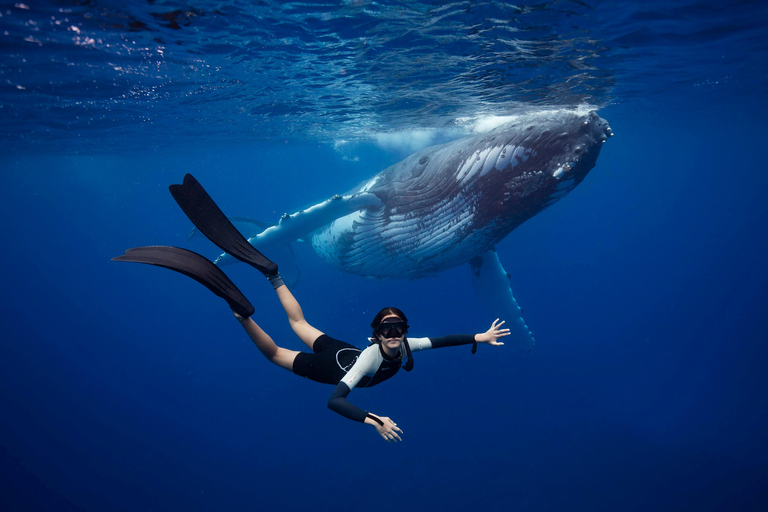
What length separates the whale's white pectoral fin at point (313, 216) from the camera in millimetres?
7625

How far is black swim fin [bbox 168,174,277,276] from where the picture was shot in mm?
4609

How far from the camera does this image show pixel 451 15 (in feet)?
23.4

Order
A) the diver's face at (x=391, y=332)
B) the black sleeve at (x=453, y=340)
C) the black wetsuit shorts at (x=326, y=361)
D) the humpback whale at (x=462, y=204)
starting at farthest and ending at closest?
the humpback whale at (x=462, y=204)
the black wetsuit shorts at (x=326, y=361)
the black sleeve at (x=453, y=340)
the diver's face at (x=391, y=332)

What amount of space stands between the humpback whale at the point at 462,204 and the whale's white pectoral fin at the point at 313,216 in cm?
2

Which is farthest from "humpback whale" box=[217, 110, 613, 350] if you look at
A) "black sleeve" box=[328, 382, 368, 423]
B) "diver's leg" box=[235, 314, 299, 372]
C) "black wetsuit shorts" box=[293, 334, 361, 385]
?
"black sleeve" box=[328, 382, 368, 423]

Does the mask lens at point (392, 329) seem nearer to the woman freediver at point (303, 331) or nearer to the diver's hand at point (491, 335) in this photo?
the woman freediver at point (303, 331)

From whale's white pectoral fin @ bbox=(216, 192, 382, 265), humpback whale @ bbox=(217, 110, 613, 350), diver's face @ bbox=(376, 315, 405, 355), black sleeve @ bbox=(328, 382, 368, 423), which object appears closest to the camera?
black sleeve @ bbox=(328, 382, 368, 423)

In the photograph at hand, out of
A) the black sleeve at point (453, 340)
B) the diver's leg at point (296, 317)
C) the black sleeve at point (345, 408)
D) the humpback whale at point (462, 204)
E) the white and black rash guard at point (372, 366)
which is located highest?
the humpback whale at point (462, 204)

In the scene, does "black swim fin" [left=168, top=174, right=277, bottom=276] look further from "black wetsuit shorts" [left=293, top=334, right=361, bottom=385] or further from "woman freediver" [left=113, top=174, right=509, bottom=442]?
"black wetsuit shorts" [left=293, top=334, right=361, bottom=385]

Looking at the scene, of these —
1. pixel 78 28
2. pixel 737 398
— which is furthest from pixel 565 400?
pixel 78 28

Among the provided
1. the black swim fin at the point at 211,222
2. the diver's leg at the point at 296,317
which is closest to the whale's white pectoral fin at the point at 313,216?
the black swim fin at the point at 211,222

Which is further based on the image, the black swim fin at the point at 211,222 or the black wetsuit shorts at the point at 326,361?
the black wetsuit shorts at the point at 326,361

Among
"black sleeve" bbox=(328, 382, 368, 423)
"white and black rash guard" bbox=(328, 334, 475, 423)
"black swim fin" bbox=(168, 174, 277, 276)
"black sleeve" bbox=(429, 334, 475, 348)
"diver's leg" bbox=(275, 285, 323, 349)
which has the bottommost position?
"black sleeve" bbox=(328, 382, 368, 423)

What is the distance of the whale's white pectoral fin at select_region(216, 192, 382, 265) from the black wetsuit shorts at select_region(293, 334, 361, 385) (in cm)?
326
